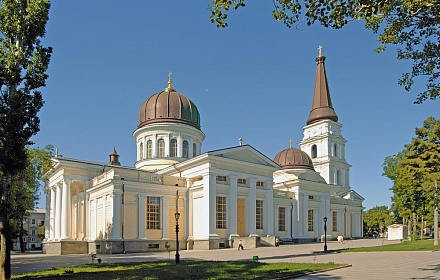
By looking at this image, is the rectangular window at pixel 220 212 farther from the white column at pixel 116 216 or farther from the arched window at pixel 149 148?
the arched window at pixel 149 148

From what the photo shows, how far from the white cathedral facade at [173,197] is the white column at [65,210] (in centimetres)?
10

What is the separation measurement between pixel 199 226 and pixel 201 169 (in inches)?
220

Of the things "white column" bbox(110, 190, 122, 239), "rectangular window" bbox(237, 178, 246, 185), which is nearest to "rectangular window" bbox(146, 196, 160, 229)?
"white column" bbox(110, 190, 122, 239)

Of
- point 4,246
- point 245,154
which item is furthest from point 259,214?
point 4,246

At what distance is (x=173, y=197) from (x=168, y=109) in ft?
45.6

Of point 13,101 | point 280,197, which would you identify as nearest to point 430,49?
point 13,101

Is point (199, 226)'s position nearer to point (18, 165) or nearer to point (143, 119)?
point (143, 119)

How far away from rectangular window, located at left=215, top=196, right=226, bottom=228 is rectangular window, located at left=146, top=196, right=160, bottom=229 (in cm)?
571

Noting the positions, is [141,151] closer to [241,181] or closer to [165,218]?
[165,218]

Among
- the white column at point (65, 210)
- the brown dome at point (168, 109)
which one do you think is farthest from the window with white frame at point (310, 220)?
the white column at point (65, 210)

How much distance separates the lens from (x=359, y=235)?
68.6 meters

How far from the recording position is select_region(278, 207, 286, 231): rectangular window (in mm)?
50781

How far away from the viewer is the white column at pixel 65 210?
1587 inches

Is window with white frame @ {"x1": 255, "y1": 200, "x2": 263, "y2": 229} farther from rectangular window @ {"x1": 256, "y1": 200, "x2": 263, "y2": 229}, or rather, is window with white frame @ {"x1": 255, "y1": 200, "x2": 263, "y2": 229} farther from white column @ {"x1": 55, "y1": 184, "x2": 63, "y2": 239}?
white column @ {"x1": 55, "y1": 184, "x2": 63, "y2": 239}
